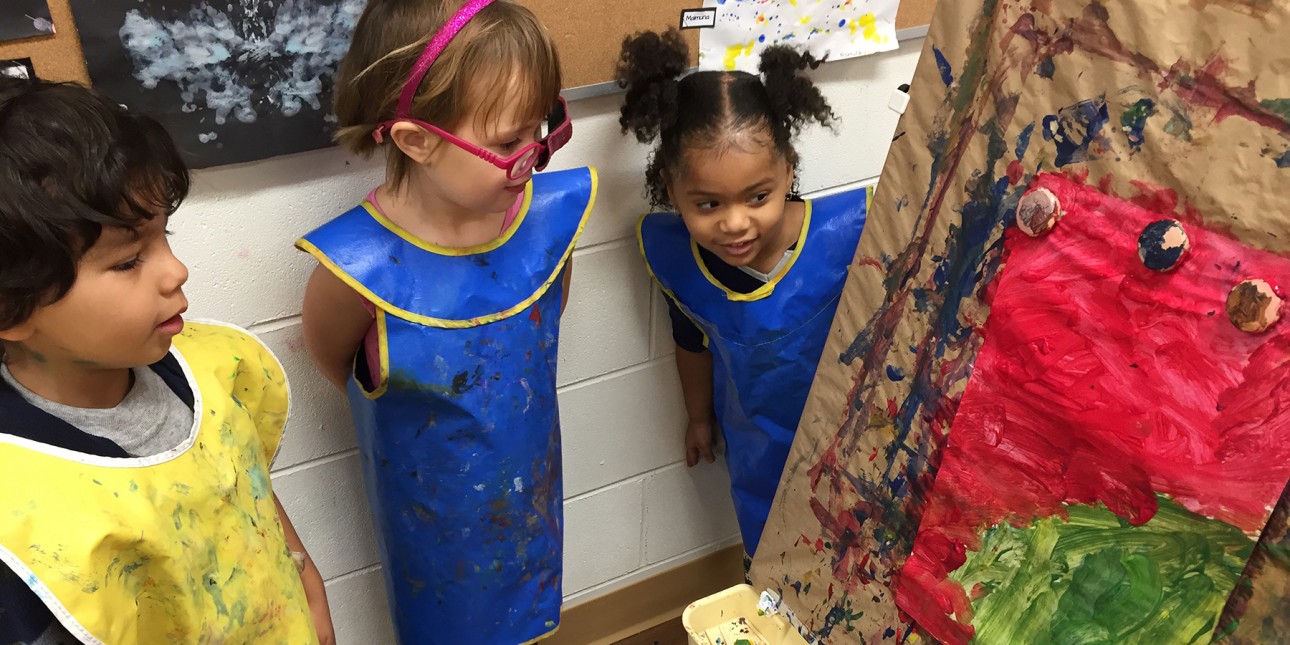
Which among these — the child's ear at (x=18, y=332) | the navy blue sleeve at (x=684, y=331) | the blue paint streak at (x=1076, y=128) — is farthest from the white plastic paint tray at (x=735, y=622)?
the child's ear at (x=18, y=332)

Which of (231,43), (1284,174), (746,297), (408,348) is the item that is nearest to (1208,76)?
(1284,174)

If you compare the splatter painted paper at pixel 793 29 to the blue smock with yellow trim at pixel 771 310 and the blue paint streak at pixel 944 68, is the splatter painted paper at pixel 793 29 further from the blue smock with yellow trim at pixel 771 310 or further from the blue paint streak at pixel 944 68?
the blue paint streak at pixel 944 68

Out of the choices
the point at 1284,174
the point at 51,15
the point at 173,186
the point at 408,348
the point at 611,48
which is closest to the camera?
the point at 1284,174

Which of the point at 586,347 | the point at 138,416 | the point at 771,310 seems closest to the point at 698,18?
the point at 771,310

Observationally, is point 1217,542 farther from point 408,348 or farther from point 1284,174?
point 408,348

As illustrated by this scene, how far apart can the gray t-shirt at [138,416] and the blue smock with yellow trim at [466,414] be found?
0.23m

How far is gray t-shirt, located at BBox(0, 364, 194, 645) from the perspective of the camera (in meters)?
0.81

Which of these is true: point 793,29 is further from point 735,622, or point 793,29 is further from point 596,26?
point 735,622

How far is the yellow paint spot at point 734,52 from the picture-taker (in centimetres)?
132

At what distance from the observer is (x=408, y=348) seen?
1.09 meters

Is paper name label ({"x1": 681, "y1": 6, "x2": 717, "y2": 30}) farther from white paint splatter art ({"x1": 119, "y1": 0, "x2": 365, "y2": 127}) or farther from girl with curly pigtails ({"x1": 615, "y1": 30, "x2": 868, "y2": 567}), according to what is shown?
white paint splatter art ({"x1": 119, "y1": 0, "x2": 365, "y2": 127})

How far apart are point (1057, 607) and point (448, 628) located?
2.60 feet

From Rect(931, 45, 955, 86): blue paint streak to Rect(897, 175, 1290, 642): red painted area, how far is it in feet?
0.45

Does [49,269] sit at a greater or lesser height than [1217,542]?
greater
